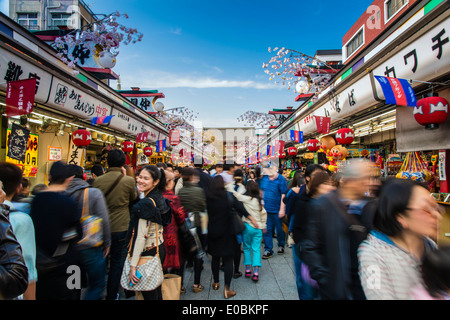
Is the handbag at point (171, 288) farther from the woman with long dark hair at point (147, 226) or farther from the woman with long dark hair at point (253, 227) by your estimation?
the woman with long dark hair at point (253, 227)

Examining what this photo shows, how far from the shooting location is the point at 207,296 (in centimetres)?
397

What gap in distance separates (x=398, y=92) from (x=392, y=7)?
16600mm

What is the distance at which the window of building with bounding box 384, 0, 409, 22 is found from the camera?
15.0 metres

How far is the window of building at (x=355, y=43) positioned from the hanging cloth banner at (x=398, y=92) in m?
19.9

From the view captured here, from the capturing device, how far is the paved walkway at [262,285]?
3918 millimetres

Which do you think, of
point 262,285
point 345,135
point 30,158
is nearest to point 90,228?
point 262,285

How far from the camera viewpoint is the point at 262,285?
4.27m

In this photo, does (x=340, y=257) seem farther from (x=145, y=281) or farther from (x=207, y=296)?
(x=207, y=296)

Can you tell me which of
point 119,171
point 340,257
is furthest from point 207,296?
point 340,257

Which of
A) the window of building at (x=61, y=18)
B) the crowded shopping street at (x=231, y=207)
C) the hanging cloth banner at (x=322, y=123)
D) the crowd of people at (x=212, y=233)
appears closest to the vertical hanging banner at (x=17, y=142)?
the crowded shopping street at (x=231, y=207)

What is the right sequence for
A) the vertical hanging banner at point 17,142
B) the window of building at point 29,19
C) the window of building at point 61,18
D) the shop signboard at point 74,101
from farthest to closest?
the window of building at point 61,18
the window of building at point 29,19
the shop signboard at point 74,101
the vertical hanging banner at point 17,142

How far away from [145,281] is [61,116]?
22.4 feet

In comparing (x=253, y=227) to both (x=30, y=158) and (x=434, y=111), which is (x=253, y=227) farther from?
(x=30, y=158)

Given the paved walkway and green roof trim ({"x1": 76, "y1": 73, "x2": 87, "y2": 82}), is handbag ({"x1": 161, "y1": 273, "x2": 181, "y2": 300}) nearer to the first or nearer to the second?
the paved walkway
